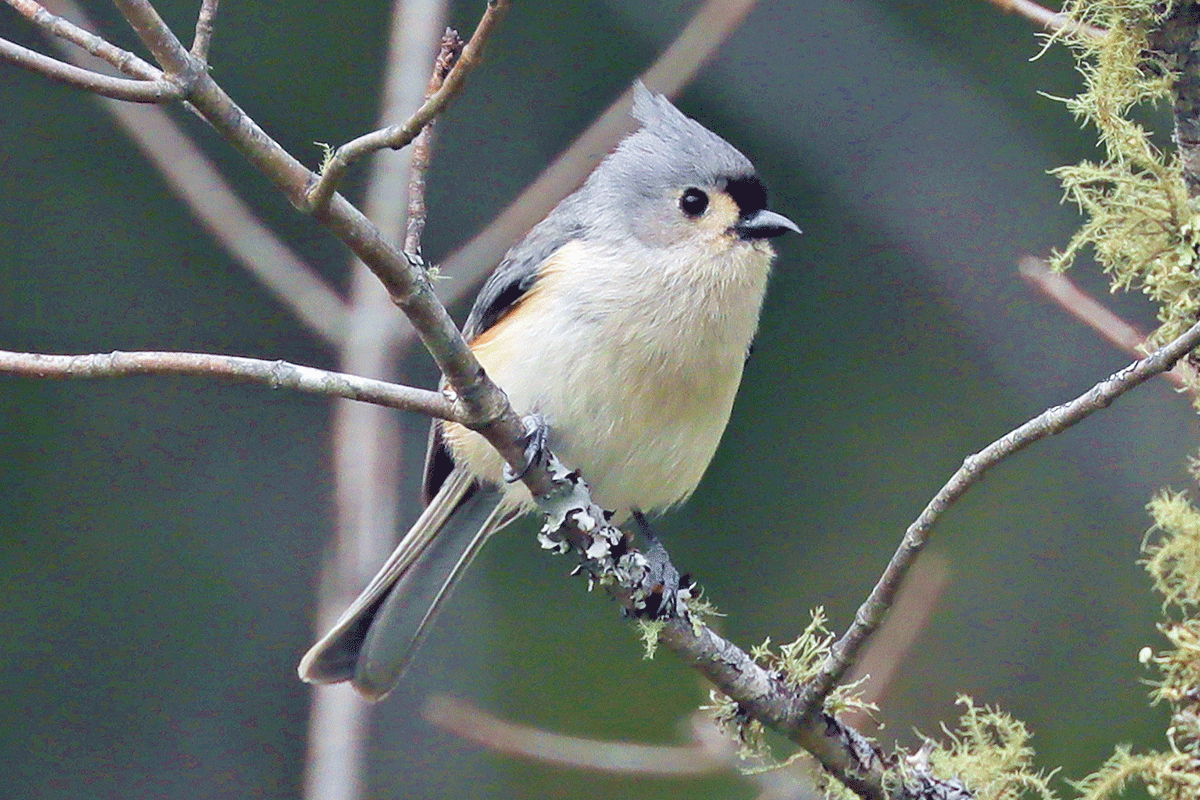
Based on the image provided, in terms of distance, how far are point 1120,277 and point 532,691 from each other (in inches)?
121

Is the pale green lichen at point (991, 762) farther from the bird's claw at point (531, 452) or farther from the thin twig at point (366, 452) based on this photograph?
the thin twig at point (366, 452)

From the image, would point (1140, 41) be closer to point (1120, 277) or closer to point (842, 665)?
point (1120, 277)

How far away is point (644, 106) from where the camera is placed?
3184 millimetres

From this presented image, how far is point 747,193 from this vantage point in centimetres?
298

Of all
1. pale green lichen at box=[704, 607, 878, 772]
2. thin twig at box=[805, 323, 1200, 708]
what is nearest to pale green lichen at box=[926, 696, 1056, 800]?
pale green lichen at box=[704, 607, 878, 772]

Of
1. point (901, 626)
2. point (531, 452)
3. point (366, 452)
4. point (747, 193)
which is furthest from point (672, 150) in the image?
point (901, 626)

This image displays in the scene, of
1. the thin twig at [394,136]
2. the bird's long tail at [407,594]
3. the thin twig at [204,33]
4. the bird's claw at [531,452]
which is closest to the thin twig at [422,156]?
the thin twig at [394,136]

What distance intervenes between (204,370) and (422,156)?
46 centimetres

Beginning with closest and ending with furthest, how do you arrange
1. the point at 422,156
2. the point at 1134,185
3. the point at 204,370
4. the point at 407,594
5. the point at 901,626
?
the point at 204,370
the point at 422,156
the point at 1134,185
the point at 407,594
the point at 901,626

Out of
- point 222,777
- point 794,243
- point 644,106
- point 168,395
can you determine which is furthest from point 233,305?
point 644,106

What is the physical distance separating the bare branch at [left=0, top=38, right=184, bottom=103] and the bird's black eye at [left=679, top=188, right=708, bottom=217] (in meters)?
1.54

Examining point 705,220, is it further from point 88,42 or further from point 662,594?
point 88,42

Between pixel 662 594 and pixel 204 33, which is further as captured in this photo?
pixel 662 594

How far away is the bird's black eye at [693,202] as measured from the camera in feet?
9.82
